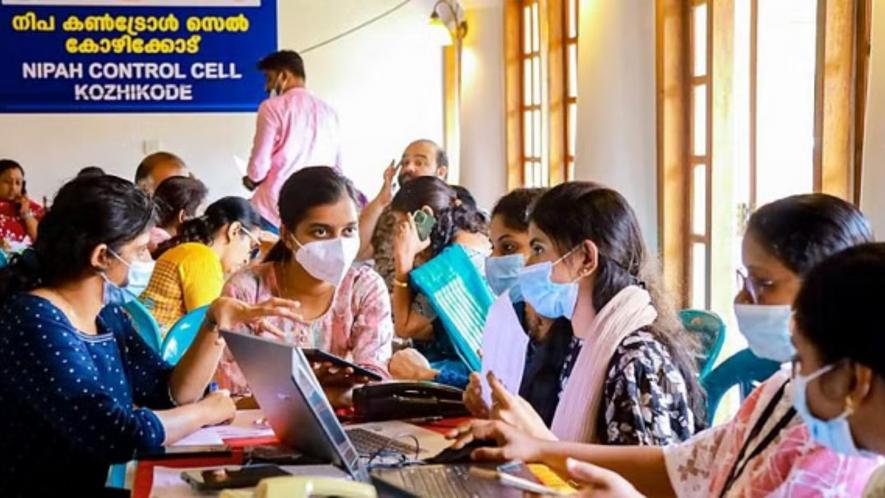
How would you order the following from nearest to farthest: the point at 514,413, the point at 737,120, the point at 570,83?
1. the point at 514,413
2. the point at 737,120
3. the point at 570,83

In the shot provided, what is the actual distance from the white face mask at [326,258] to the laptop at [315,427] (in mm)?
843

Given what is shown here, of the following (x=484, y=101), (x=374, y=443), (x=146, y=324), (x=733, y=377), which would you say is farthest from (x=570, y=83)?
(x=374, y=443)

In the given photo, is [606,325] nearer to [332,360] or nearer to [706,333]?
[332,360]

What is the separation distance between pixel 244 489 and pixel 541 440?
55 centimetres

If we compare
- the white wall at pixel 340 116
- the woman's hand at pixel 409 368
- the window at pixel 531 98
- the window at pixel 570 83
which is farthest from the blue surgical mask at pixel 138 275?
the white wall at pixel 340 116

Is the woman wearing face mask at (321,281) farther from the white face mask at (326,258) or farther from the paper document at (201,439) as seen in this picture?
the paper document at (201,439)

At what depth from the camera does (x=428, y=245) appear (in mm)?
4020

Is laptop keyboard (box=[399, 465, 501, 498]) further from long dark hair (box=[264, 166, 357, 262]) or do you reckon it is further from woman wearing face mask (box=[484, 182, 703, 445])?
long dark hair (box=[264, 166, 357, 262])

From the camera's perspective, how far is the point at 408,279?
383 cm

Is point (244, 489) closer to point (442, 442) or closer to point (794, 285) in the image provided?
point (442, 442)

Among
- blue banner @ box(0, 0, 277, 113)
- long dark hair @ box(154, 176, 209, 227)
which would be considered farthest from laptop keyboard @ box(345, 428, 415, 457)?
blue banner @ box(0, 0, 277, 113)

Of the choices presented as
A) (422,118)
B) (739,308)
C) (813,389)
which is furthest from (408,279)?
Answer: (422,118)

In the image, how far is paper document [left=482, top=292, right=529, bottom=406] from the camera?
219 centimetres

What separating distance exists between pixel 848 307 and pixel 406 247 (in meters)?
2.69
